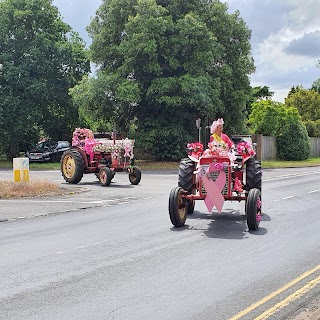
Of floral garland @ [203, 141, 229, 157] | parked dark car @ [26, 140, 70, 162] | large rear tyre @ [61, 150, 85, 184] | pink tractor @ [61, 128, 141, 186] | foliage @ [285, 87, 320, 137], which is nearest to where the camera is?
floral garland @ [203, 141, 229, 157]

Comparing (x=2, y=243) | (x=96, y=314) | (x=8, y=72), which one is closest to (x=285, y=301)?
(x=96, y=314)

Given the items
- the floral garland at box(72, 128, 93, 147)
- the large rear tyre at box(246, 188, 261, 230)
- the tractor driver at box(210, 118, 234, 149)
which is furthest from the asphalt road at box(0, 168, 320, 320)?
the floral garland at box(72, 128, 93, 147)

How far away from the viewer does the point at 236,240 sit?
10.5 metres

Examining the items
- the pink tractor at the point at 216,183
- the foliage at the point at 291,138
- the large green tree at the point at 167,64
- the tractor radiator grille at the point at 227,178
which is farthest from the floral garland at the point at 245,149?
the foliage at the point at 291,138

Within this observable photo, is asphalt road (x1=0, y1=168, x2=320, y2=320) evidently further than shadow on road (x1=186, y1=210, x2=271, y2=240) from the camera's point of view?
No

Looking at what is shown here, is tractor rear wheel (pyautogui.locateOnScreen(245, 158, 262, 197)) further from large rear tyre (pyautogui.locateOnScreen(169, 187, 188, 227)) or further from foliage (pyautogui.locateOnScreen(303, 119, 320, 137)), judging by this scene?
foliage (pyautogui.locateOnScreen(303, 119, 320, 137))

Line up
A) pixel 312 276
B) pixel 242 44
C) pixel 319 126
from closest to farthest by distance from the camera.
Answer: pixel 312 276 < pixel 242 44 < pixel 319 126

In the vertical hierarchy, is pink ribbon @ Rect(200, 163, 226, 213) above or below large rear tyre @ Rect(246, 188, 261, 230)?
above

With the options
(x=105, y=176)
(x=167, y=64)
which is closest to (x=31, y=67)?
(x=167, y=64)

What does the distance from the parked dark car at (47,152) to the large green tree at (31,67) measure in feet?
5.25

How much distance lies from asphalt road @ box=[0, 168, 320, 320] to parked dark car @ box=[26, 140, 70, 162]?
26.6 metres

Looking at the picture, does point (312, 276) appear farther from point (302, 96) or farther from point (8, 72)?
point (302, 96)

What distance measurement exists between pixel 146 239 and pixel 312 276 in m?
3.61

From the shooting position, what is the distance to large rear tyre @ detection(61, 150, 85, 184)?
76.1 ft
